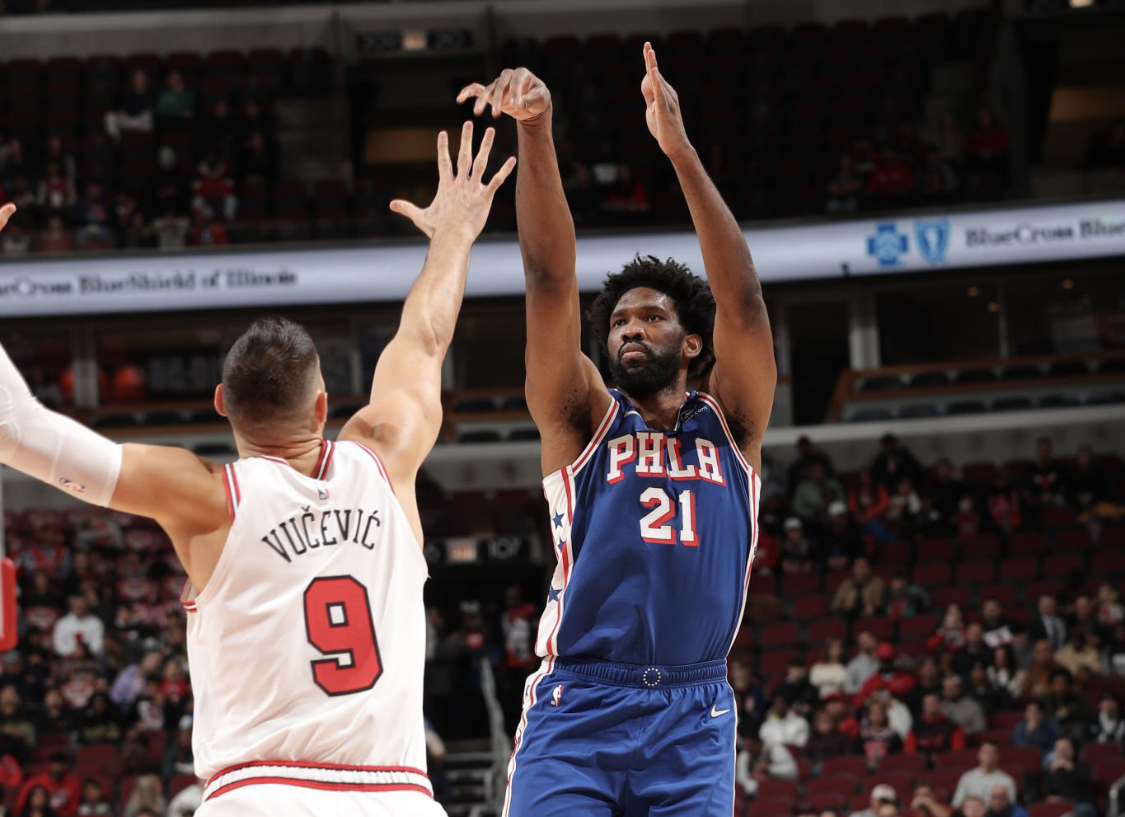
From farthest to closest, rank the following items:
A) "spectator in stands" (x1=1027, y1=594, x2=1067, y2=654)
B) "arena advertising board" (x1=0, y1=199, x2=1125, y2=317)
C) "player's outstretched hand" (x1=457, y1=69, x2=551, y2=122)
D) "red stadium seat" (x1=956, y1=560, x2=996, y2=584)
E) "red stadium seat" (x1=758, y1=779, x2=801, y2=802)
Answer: "arena advertising board" (x1=0, y1=199, x2=1125, y2=317) < "red stadium seat" (x1=956, y1=560, x2=996, y2=584) < "spectator in stands" (x1=1027, y1=594, x2=1067, y2=654) < "red stadium seat" (x1=758, y1=779, x2=801, y2=802) < "player's outstretched hand" (x1=457, y1=69, x2=551, y2=122)

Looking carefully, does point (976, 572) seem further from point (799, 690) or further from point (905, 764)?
point (905, 764)

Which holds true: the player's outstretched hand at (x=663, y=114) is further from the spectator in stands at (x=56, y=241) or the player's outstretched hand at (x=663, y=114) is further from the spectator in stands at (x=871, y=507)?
the spectator in stands at (x=56, y=241)

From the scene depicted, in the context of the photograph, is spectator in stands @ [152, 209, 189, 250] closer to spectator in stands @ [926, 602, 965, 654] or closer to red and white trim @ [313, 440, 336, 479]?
spectator in stands @ [926, 602, 965, 654]

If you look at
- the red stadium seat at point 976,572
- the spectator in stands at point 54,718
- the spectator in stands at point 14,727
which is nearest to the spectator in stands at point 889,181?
the red stadium seat at point 976,572

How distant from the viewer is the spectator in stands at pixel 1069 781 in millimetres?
12422

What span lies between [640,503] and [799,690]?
10.2 metres

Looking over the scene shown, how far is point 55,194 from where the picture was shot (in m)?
20.7

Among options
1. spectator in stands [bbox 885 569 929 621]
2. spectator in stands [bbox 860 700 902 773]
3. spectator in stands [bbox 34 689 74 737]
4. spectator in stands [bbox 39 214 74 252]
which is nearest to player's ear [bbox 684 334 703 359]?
spectator in stands [bbox 860 700 902 773]

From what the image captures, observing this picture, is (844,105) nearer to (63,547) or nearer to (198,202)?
(198,202)

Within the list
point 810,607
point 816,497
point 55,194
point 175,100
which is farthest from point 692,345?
point 175,100

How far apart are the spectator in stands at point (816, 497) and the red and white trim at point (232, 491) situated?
1532cm

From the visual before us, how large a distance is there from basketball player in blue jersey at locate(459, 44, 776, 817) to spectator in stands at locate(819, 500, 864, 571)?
12.7m

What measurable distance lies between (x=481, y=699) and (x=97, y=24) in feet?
50.4

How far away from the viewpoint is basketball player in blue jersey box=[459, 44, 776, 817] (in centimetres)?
424
